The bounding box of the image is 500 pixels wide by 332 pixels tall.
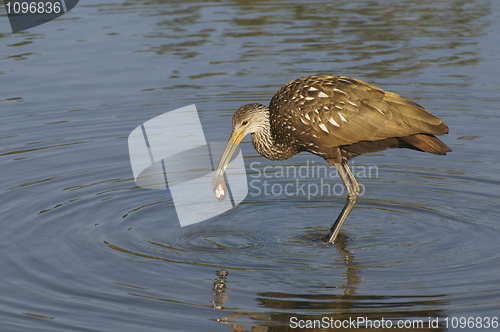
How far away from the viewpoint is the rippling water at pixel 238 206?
5758mm

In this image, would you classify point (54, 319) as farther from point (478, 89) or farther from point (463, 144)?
point (478, 89)

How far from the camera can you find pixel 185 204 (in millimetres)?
8148

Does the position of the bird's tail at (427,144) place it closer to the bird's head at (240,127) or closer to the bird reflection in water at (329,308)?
the bird's head at (240,127)

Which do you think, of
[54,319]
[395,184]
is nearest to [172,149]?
[395,184]

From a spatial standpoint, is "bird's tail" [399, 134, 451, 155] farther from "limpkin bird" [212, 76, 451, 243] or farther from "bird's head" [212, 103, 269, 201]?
"bird's head" [212, 103, 269, 201]

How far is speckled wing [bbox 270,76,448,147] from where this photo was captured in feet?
22.6

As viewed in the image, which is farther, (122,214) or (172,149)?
(172,149)

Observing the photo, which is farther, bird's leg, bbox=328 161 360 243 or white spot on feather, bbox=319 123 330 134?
bird's leg, bbox=328 161 360 243

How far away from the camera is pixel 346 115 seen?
6.95 meters

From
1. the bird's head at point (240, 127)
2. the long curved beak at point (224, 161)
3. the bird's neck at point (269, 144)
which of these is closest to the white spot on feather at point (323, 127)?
the bird's neck at point (269, 144)

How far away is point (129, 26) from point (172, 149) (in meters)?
6.56

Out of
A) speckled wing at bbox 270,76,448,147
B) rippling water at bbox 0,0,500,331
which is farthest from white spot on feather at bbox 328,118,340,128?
rippling water at bbox 0,0,500,331

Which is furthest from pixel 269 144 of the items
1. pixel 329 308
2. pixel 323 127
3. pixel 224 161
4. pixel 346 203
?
pixel 329 308

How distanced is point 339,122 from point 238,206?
1.76 meters
